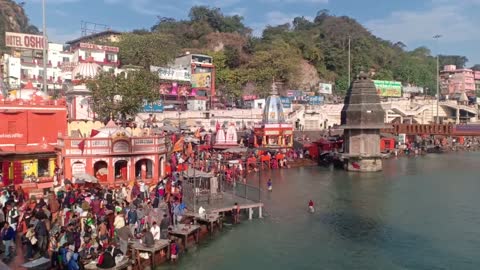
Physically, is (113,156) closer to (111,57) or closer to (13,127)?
(13,127)

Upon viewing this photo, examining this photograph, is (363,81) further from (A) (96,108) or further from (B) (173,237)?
(B) (173,237)

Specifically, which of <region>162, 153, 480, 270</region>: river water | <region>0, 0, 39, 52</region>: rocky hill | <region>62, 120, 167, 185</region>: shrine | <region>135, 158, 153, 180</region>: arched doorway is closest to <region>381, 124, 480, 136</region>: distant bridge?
<region>162, 153, 480, 270</region>: river water

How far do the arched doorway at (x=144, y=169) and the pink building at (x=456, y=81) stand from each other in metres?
157

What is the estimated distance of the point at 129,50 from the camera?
89875 millimetres

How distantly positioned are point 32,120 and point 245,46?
8732cm

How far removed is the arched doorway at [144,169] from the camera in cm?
3259

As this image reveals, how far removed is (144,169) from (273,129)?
2845 cm

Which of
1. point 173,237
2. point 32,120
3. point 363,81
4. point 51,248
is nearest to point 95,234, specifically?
point 51,248

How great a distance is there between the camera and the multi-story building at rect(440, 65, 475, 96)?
170 metres

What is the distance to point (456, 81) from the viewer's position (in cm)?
17200

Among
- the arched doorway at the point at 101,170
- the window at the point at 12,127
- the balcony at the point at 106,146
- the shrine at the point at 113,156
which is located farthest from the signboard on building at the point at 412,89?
the window at the point at 12,127

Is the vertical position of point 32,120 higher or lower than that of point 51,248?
higher

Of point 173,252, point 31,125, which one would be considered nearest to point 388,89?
point 31,125

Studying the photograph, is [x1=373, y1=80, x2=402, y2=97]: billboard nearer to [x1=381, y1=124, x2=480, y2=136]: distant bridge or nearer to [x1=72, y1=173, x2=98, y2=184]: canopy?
[x1=381, y1=124, x2=480, y2=136]: distant bridge
